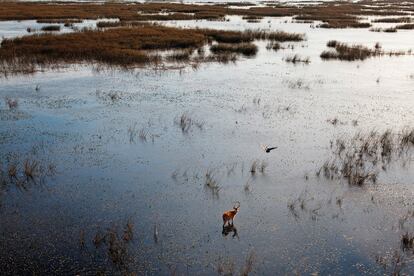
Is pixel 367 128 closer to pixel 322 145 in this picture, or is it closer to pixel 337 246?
pixel 322 145

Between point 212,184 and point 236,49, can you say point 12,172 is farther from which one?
point 236,49

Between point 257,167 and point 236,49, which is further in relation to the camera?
point 236,49

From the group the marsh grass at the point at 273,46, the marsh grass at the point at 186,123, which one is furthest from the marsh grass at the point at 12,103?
the marsh grass at the point at 273,46

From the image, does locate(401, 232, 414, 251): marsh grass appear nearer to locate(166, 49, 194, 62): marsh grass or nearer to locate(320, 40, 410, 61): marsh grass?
locate(166, 49, 194, 62): marsh grass

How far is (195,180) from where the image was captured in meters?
10.9

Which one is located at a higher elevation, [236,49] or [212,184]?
[236,49]

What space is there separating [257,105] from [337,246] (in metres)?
10.4

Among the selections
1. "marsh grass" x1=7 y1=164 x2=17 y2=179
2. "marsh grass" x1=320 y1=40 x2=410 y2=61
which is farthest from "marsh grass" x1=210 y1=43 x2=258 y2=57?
"marsh grass" x1=7 y1=164 x2=17 y2=179

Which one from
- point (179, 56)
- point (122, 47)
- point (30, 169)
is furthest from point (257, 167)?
point (122, 47)

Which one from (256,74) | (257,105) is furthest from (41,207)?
(256,74)

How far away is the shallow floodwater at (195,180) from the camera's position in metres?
7.77

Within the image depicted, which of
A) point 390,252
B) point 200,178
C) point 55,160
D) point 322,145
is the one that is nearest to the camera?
point 390,252

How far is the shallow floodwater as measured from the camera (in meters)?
7.77

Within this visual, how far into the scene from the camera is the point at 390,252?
793 centimetres
